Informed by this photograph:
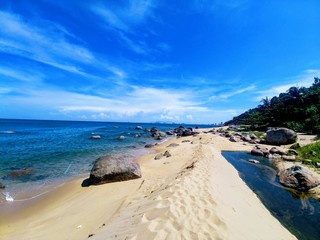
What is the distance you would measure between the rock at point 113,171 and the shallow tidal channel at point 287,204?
23.1 ft

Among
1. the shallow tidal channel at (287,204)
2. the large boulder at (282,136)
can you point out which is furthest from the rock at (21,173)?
the large boulder at (282,136)

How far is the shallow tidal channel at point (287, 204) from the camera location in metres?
7.60

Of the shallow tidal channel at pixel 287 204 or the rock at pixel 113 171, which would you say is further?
the rock at pixel 113 171

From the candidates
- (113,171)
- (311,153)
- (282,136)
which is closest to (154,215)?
(113,171)

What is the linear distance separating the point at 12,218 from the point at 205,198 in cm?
887

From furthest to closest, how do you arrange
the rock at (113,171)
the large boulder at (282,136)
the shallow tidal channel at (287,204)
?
1. the large boulder at (282,136)
2. the rock at (113,171)
3. the shallow tidal channel at (287,204)

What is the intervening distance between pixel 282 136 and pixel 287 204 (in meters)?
20.2

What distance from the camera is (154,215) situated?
6301 millimetres

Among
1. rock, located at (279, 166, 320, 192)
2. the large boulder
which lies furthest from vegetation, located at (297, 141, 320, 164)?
the large boulder

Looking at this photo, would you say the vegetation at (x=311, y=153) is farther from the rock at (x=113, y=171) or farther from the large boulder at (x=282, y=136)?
the rock at (x=113, y=171)

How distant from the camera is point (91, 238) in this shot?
6.03 meters

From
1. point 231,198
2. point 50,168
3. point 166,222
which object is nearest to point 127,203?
point 166,222

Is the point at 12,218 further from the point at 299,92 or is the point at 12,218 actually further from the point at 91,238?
the point at 299,92

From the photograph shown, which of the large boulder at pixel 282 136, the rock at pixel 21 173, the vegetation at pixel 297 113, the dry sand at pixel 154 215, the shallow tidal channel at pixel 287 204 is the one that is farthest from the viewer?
the vegetation at pixel 297 113
